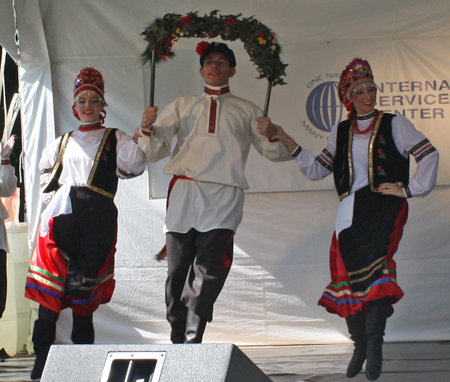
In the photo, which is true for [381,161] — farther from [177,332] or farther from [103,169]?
[103,169]

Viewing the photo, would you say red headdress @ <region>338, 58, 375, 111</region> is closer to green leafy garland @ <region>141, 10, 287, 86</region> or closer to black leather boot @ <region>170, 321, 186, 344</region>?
green leafy garland @ <region>141, 10, 287, 86</region>

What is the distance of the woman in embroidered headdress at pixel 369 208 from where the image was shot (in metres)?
3.35

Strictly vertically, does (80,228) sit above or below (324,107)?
below

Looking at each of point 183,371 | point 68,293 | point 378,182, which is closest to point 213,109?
point 378,182

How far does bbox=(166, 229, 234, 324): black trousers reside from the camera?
10.6ft

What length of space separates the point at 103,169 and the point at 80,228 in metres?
0.36

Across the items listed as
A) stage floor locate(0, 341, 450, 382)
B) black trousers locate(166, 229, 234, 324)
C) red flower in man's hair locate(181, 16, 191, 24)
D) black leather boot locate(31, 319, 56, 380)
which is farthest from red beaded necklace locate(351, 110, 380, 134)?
black leather boot locate(31, 319, 56, 380)

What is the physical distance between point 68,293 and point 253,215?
167 centimetres

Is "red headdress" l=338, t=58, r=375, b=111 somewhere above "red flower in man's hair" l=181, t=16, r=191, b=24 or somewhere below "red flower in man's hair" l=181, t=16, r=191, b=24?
below

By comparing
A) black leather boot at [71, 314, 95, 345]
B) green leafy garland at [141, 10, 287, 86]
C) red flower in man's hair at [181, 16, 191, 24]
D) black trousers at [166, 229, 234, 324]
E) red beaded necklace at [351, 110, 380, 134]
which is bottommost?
black leather boot at [71, 314, 95, 345]

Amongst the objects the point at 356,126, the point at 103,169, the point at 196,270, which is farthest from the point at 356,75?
→ the point at 103,169

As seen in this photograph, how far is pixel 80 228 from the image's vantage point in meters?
3.68

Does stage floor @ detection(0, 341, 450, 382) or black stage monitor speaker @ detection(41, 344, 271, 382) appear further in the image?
stage floor @ detection(0, 341, 450, 382)

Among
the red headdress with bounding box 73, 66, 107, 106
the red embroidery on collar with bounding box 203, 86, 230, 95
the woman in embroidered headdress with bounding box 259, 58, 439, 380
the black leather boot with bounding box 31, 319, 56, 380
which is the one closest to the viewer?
the woman in embroidered headdress with bounding box 259, 58, 439, 380
